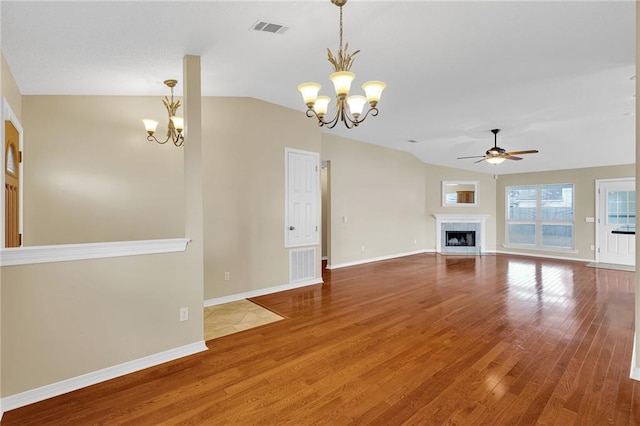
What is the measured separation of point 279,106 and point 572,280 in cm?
633

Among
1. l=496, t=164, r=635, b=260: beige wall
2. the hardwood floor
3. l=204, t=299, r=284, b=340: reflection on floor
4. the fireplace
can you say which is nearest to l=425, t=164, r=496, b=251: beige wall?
the fireplace

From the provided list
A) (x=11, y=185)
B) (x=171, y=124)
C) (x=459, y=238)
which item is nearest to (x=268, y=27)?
(x=171, y=124)

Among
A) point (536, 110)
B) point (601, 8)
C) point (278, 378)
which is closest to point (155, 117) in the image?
point (278, 378)

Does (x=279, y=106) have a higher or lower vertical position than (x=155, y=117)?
higher

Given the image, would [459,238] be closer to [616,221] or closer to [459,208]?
[459,208]

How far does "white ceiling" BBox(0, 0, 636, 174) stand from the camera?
2305 mm

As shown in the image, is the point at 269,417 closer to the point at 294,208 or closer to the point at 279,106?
the point at 294,208

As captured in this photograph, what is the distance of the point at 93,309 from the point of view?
7.90 feet

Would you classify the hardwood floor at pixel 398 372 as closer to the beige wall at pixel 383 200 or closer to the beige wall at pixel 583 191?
the beige wall at pixel 383 200

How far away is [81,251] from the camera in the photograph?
7.72ft

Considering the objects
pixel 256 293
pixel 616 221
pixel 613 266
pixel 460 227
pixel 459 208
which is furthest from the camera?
pixel 459 208

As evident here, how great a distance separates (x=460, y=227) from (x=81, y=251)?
9.16m

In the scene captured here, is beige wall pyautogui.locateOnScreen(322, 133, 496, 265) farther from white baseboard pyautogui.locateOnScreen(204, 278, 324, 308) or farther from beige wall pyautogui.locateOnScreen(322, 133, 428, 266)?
white baseboard pyautogui.locateOnScreen(204, 278, 324, 308)

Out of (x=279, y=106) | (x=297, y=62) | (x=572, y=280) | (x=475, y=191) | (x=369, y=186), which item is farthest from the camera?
(x=475, y=191)
